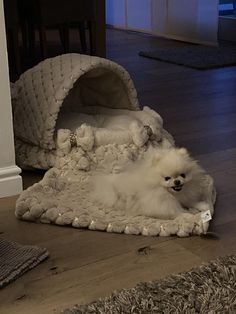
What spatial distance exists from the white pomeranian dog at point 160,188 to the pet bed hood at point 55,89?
428 millimetres

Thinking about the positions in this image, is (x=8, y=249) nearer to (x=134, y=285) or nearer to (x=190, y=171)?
(x=134, y=285)

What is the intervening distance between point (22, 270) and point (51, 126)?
747 millimetres

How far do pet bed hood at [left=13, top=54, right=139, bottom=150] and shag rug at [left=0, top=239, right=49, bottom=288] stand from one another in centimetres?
62

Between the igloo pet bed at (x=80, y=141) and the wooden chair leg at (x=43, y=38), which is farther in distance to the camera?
the wooden chair leg at (x=43, y=38)

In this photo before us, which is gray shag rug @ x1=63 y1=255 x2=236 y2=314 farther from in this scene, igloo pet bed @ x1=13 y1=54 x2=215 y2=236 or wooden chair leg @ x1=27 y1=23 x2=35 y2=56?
wooden chair leg @ x1=27 y1=23 x2=35 y2=56

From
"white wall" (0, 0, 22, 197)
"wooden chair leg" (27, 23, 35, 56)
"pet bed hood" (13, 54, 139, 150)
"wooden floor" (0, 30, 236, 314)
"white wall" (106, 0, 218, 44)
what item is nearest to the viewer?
"wooden floor" (0, 30, 236, 314)

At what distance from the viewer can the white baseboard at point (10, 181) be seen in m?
1.98

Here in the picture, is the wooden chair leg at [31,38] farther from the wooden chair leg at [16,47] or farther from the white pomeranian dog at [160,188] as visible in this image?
the white pomeranian dog at [160,188]

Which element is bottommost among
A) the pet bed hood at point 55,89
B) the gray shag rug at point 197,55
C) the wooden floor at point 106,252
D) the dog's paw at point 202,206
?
the wooden floor at point 106,252

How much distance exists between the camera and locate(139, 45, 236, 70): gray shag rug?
4.28 m

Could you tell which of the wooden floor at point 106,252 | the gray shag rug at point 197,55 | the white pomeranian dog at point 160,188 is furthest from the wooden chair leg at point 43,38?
the white pomeranian dog at point 160,188

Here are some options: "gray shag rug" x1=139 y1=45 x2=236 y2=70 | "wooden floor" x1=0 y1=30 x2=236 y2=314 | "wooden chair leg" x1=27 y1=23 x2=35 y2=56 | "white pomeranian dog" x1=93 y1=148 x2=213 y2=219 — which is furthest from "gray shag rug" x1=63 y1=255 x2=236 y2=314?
Result: "wooden chair leg" x1=27 y1=23 x2=35 y2=56

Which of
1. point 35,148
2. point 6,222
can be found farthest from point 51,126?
point 6,222

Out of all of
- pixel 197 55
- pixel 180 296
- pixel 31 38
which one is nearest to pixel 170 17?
pixel 197 55
